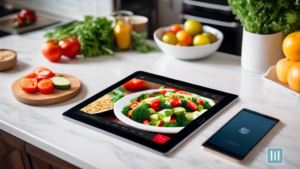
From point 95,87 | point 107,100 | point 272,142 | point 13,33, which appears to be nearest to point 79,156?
point 107,100

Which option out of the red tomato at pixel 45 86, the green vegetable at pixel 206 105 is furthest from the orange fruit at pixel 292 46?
the red tomato at pixel 45 86

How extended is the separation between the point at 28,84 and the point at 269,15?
90cm

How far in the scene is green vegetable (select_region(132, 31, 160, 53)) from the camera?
1.54 metres

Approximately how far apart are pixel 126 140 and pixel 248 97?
0.48 m

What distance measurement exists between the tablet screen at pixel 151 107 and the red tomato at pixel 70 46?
1.21 ft

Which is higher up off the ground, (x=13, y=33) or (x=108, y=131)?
(x=13, y=33)

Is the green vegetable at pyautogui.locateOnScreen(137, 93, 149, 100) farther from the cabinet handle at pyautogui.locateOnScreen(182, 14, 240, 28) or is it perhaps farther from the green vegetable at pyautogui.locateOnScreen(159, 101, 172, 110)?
the cabinet handle at pyautogui.locateOnScreen(182, 14, 240, 28)

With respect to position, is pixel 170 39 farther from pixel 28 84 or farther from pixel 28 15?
pixel 28 15

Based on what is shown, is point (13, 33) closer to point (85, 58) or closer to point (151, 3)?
point (85, 58)

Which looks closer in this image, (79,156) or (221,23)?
(79,156)

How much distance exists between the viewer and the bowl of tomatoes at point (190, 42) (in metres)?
1.36

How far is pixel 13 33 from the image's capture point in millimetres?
1808

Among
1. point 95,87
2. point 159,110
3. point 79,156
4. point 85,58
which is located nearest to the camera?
Answer: point 79,156

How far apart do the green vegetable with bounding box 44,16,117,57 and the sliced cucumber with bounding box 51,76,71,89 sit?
315 mm
